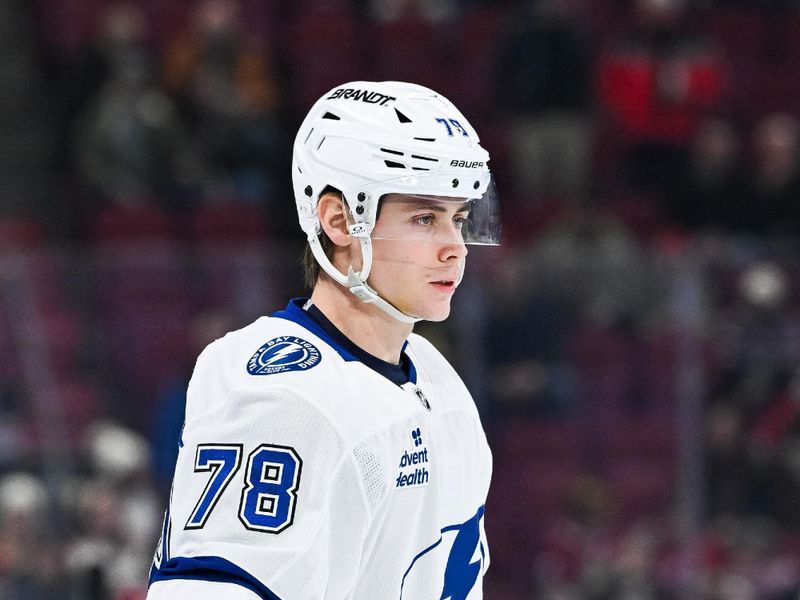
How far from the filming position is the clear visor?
251 cm

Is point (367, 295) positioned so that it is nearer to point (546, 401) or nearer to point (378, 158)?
point (378, 158)

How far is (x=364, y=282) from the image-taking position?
98.4 inches

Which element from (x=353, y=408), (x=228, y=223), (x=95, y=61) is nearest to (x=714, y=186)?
(x=228, y=223)

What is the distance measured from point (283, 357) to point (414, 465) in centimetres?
27

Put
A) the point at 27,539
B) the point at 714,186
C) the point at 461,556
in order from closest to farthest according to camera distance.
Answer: the point at 461,556
the point at 27,539
the point at 714,186

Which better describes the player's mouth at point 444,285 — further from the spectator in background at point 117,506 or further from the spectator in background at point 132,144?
the spectator in background at point 132,144

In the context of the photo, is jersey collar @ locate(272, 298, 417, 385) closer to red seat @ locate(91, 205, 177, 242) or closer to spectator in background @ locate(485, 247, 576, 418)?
spectator in background @ locate(485, 247, 576, 418)

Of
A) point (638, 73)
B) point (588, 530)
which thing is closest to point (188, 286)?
point (588, 530)

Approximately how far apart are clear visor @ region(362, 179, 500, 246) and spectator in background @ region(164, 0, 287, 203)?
19.2 ft

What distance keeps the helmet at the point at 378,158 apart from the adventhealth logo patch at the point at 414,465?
9.0 inches

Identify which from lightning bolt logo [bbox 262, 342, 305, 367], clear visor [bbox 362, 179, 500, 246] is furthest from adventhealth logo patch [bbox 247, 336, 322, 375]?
clear visor [bbox 362, 179, 500, 246]

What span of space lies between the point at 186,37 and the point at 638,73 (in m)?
2.66

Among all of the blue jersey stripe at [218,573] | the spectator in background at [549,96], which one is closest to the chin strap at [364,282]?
the blue jersey stripe at [218,573]

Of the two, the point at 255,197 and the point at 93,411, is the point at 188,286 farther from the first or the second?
the point at 255,197
